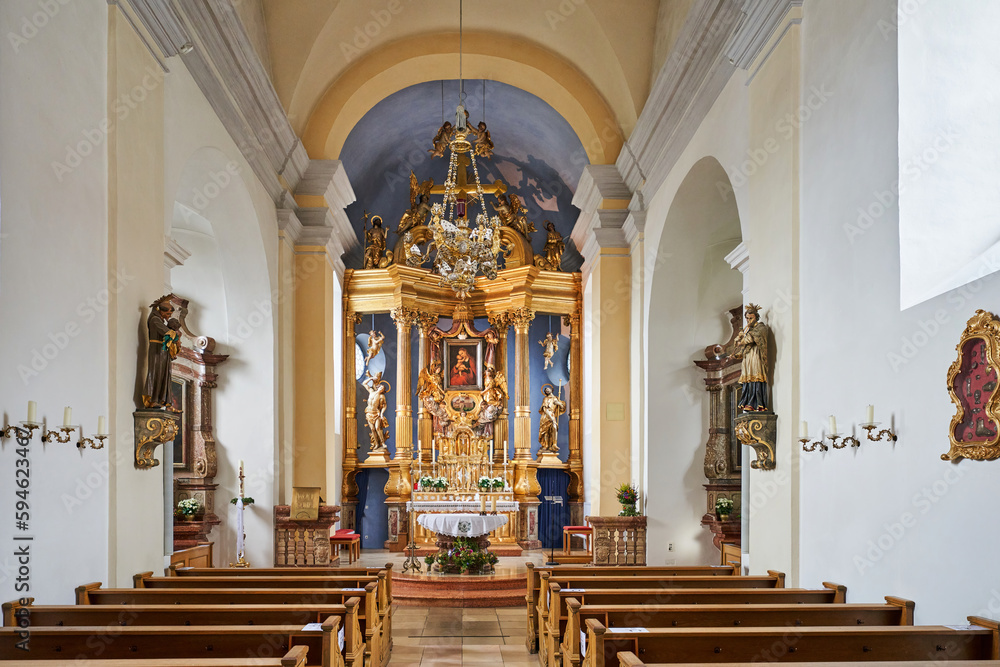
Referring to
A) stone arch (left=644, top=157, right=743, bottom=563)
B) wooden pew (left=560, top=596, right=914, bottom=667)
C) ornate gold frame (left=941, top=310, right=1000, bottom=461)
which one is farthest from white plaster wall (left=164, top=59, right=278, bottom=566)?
ornate gold frame (left=941, top=310, right=1000, bottom=461)

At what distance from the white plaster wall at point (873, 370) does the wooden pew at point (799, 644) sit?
208 millimetres

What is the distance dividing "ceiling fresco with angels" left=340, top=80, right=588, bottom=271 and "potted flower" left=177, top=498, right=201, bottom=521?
229 inches

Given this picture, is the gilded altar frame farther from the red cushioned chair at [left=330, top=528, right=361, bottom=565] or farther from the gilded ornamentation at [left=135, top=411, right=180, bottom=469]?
the gilded ornamentation at [left=135, top=411, right=180, bottom=469]

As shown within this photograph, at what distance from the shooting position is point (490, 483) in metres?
13.4

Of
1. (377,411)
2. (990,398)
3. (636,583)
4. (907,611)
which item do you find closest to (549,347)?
(377,411)

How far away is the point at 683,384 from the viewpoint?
1070cm

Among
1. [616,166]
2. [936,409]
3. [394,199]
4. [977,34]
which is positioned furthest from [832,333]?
[394,199]

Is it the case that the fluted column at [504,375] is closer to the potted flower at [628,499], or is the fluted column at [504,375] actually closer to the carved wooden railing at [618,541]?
the potted flower at [628,499]

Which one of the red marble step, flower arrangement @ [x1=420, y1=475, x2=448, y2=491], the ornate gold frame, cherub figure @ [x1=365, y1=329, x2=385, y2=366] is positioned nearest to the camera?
the ornate gold frame

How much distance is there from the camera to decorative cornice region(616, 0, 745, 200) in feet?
24.8

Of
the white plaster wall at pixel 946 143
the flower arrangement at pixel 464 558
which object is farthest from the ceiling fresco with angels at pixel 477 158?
the white plaster wall at pixel 946 143

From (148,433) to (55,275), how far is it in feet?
4.66

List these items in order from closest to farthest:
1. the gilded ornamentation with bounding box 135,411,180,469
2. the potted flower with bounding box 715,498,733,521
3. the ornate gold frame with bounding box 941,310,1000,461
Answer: the ornate gold frame with bounding box 941,310,1000,461
the gilded ornamentation with bounding box 135,411,180,469
the potted flower with bounding box 715,498,733,521

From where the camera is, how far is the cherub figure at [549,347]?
15.3 m
